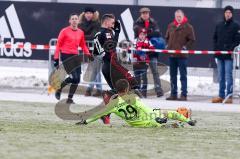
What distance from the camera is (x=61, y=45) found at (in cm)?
2102

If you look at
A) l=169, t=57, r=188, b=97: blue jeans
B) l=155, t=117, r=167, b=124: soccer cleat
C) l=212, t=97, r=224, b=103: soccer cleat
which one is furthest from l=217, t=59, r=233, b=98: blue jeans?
l=155, t=117, r=167, b=124: soccer cleat

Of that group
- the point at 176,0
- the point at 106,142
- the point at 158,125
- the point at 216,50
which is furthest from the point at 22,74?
the point at 106,142

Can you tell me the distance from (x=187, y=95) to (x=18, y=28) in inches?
206

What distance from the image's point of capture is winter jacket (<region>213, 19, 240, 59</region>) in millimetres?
21734

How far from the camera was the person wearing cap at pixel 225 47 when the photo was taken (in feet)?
71.5

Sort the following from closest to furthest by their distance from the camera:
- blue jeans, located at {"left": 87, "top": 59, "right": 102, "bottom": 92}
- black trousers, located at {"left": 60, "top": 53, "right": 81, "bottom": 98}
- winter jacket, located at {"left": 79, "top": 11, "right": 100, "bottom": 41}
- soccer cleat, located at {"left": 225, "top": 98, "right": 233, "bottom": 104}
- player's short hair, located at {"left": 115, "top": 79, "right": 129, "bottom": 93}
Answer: player's short hair, located at {"left": 115, "top": 79, "right": 129, "bottom": 93} → black trousers, located at {"left": 60, "top": 53, "right": 81, "bottom": 98} → soccer cleat, located at {"left": 225, "top": 98, "right": 233, "bottom": 104} → winter jacket, located at {"left": 79, "top": 11, "right": 100, "bottom": 41} → blue jeans, located at {"left": 87, "top": 59, "right": 102, "bottom": 92}

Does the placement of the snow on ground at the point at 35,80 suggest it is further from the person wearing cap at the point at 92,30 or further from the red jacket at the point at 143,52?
the person wearing cap at the point at 92,30

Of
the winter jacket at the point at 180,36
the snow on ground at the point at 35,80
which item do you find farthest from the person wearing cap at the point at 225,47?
the snow on ground at the point at 35,80

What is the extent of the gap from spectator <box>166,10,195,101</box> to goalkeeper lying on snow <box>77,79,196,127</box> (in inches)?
300

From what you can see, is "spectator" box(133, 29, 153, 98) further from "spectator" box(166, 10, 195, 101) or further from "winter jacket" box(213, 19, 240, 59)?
"winter jacket" box(213, 19, 240, 59)

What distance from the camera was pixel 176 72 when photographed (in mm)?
22766

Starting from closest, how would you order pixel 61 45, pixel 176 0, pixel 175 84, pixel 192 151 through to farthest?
pixel 192 151, pixel 61 45, pixel 175 84, pixel 176 0

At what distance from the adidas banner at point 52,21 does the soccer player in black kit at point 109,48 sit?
823 cm

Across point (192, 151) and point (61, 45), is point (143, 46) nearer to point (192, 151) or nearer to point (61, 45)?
point (61, 45)
